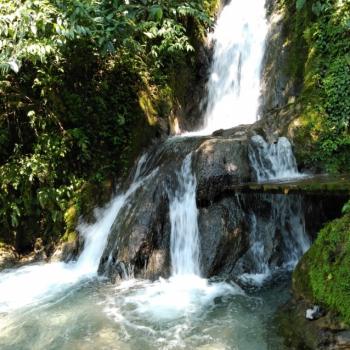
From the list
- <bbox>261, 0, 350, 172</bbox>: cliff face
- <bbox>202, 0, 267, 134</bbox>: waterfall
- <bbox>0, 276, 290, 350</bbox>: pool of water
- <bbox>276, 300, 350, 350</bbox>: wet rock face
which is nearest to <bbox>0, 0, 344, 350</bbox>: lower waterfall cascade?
<bbox>0, 276, 290, 350</bbox>: pool of water

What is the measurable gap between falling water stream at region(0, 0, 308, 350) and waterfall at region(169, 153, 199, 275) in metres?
0.02

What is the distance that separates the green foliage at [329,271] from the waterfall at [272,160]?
244 centimetres

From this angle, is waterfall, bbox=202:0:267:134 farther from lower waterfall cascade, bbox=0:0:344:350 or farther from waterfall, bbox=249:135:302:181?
waterfall, bbox=249:135:302:181

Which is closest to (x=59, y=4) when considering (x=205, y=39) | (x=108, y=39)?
(x=108, y=39)

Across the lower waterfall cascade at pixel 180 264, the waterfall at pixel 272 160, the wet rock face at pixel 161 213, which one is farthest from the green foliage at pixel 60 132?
the waterfall at pixel 272 160

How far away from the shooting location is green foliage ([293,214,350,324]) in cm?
386

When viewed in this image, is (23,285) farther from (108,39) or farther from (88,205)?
(108,39)

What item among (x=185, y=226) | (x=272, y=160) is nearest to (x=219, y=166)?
(x=272, y=160)

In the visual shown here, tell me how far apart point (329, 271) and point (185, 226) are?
9.54ft

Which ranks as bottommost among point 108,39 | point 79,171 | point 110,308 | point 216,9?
point 110,308

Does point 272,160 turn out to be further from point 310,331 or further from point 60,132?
point 60,132

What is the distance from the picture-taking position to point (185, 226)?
6668mm

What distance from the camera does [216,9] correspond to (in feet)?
39.7

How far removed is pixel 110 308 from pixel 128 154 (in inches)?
144
